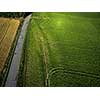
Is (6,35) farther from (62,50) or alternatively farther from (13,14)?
(62,50)

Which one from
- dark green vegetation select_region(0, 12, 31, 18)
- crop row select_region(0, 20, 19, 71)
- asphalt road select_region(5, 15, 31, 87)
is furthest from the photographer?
dark green vegetation select_region(0, 12, 31, 18)

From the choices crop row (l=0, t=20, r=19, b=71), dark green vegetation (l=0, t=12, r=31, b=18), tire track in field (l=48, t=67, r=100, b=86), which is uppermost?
dark green vegetation (l=0, t=12, r=31, b=18)

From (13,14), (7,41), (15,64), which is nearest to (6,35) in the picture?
(7,41)

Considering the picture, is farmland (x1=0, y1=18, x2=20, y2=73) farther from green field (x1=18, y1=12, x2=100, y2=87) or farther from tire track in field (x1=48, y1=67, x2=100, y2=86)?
tire track in field (x1=48, y1=67, x2=100, y2=86)

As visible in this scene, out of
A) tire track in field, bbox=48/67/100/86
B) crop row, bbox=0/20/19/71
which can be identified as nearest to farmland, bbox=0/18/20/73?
crop row, bbox=0/20/19/71

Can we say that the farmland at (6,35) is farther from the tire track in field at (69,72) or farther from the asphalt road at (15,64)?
the tire track in field at (69,72)
